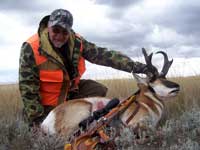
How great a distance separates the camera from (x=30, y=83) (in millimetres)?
6832

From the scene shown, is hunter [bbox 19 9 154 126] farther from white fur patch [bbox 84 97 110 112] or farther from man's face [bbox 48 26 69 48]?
white fur patch [bbox 84 97 110 112]

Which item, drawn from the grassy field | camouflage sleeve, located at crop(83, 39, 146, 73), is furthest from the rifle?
camouflage sleeve, located at crop(83, 39, 146, 73)

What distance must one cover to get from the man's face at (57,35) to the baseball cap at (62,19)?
54 millimetres

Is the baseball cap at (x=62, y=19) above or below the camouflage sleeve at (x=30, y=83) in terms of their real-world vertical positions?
above

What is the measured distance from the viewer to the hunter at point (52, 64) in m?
6.80

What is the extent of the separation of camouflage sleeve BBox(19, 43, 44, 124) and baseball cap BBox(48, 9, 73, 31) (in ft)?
1.40

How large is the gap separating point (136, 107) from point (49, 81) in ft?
4.47

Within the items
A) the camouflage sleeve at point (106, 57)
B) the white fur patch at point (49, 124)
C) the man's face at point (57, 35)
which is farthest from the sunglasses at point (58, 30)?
the white fur patch at point (49, 124)

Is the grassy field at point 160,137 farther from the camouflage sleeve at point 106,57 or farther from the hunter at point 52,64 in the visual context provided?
the camouflage sleeve at point 106,57

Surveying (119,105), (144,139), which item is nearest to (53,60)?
(119,105)

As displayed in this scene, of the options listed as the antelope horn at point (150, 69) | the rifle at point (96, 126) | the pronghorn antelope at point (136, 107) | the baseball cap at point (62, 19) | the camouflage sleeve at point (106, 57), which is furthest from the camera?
the camouflage sleeve at point (106, 57)

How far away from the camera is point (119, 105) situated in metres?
6.02

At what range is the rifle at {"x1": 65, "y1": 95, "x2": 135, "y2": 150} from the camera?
5461 mm

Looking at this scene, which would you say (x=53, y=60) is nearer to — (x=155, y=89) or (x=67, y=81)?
(x=67, y=81)
